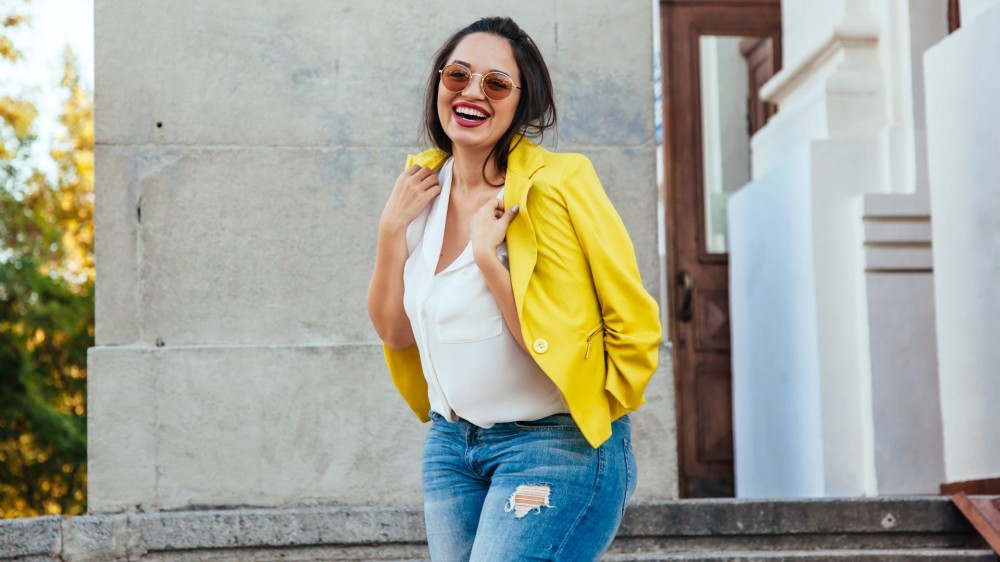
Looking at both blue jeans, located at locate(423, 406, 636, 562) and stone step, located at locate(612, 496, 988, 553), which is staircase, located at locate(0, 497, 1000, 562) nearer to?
stone step, located at locate(612, 496, 988, 553)

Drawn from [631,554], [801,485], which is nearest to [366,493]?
[631,554]

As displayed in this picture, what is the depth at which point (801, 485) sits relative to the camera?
7074 mm

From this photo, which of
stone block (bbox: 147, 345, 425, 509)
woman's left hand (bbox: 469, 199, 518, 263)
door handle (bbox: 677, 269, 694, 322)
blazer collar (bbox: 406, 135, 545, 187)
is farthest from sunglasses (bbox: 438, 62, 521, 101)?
door handle (bbox: 677, 269, 694, 322)

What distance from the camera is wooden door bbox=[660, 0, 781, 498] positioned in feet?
28.2

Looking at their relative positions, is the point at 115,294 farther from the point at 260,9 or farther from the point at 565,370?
the point at 565,370

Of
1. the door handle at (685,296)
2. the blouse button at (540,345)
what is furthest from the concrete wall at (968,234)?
the blouse button at (540,345)

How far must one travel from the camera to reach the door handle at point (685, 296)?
859 cm

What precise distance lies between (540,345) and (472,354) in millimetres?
158

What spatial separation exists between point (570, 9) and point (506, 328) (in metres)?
3.01

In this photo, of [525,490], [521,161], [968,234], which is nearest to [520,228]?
[521,161]

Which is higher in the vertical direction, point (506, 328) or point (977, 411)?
point (506, 328)

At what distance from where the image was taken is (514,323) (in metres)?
2.36

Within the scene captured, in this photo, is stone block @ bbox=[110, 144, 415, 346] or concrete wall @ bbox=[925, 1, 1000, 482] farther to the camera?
concrete wall @ bbox=[925, 1, 1000, 482]

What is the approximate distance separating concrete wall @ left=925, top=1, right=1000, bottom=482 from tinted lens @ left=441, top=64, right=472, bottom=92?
3.36 metres
